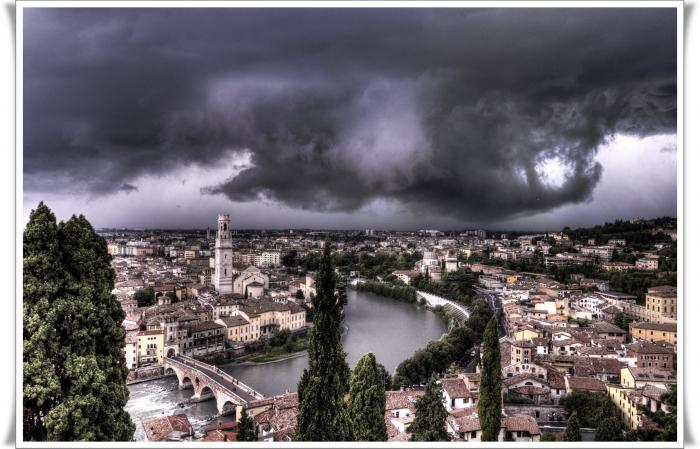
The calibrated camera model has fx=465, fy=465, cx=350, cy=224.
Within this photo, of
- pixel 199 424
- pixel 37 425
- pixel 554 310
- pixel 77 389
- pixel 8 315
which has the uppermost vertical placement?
pixel 8 315

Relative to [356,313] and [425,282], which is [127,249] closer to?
[356,313]

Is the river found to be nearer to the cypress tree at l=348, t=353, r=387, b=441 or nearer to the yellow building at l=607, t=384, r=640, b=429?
the cypress tree at l=348, t=353, r=387, b=441

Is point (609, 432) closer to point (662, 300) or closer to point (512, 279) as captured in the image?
point (662, 300)

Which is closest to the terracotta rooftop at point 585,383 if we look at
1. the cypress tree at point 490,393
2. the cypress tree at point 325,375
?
the cypress tree at point 490,393

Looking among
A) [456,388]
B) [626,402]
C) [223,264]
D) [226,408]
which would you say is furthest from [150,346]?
[626,402]
